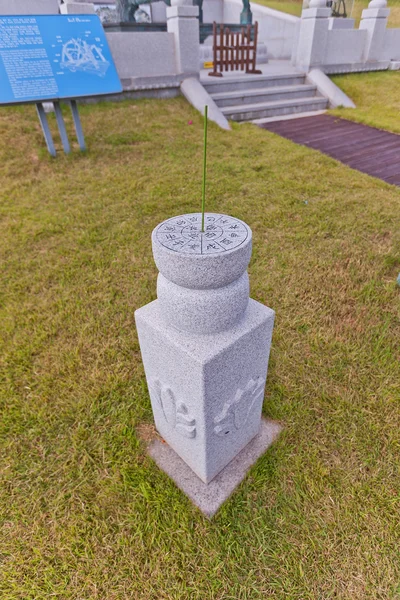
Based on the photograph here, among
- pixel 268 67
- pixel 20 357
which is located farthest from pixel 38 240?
pixel 268 67

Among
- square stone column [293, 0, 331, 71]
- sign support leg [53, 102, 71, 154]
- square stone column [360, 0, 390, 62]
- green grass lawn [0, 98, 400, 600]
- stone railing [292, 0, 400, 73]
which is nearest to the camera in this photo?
green grass lawn [0, 98, 400, 600]

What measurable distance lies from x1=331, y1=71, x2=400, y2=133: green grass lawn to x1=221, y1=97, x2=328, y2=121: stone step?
0.56m

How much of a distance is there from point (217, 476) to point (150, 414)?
0.59 metres

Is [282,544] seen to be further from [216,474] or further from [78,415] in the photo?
[78,415]

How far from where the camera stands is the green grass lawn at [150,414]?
1654mm

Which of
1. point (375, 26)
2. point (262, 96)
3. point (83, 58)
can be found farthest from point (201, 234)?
point (375, 26)

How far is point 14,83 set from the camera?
4875 millimetres

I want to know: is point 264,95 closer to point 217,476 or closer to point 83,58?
point 83,58

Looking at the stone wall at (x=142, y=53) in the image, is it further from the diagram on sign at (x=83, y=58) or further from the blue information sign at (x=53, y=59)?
the diagram on sign at (x=83, y=58)

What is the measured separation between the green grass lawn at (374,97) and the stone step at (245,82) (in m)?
1.34

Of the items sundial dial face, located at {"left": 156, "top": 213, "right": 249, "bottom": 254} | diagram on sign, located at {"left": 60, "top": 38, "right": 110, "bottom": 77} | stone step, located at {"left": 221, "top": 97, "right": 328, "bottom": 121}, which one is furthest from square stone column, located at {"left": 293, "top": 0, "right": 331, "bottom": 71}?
sundial dial face, located at {"left": 156, "top": 213, "right": 249, "bottom": 254}

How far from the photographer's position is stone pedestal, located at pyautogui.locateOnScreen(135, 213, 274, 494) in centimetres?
133

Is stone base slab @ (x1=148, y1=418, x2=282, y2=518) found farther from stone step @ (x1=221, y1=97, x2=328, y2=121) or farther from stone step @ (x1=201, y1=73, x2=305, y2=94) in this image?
stone step @ (x1=201, y1=73, x2=305, y2=94)

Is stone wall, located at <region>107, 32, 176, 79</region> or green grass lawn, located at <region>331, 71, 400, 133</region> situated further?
green grass lawn, located at <region>331, 71, 400, 133</region>
